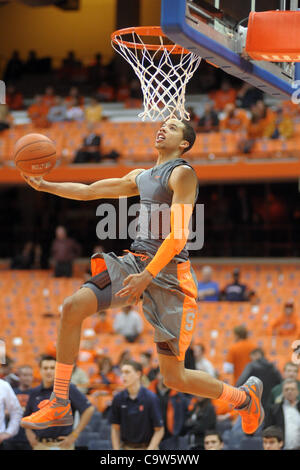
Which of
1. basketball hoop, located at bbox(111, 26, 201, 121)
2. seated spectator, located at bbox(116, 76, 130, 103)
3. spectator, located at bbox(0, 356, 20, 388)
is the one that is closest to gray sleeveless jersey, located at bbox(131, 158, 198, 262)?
basketball hoop, located at bbox(111, 26, 201, 121)

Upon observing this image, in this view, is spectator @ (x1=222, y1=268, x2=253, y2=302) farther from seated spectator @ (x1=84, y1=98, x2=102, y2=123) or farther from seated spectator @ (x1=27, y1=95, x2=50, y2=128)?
seated spectator @ (x1=27, y1=95, x2=50, y2=128)

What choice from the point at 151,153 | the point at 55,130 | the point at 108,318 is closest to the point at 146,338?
the point at 108,318

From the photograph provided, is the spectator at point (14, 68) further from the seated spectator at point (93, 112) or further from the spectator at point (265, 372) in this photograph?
the spectator at point (265, 372)

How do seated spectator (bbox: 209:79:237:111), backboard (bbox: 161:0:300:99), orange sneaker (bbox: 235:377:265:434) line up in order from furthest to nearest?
seated spectator (bbox: 209:79:237:111) < orange sneaker (bbox: 235:377:265:434) < backboard (bbox: 161:0:300:99)

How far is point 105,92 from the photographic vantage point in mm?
20141

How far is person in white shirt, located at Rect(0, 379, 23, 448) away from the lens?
7.34 meters

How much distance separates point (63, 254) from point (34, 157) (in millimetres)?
11157

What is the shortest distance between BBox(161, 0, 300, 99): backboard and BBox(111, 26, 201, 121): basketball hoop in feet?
1.11

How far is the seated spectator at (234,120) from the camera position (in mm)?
16203

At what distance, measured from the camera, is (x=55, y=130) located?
1784 centimetres

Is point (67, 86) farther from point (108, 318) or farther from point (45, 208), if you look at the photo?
point (108, 318)

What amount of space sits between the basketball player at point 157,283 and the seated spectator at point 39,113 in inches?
506

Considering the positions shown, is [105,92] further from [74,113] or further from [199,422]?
[199,422]

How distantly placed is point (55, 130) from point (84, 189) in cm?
1244
